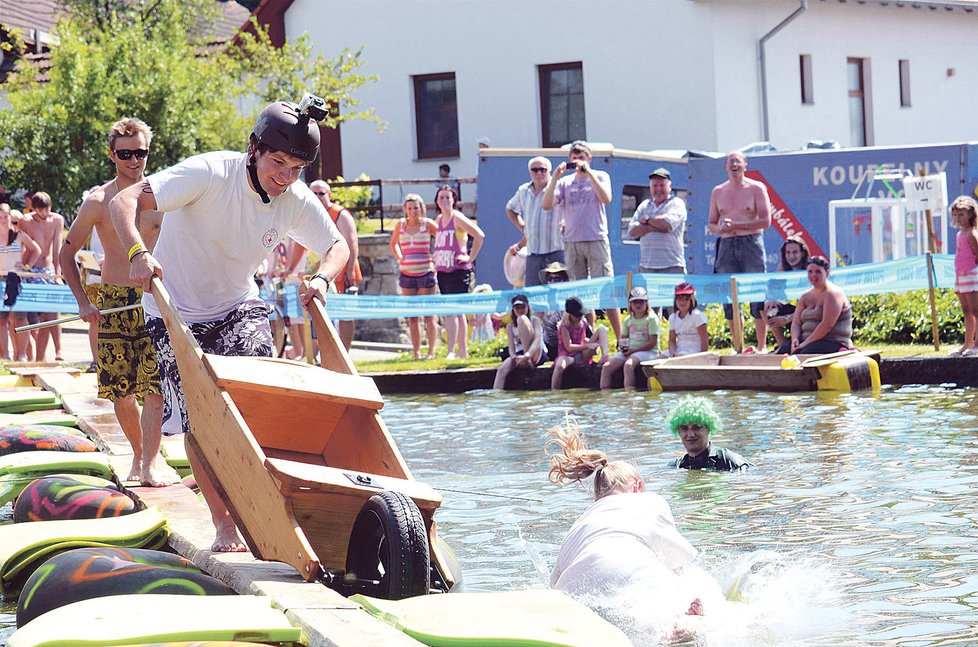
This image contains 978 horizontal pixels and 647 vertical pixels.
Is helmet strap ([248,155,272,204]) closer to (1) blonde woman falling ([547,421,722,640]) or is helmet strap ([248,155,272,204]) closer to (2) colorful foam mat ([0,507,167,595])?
(2) colorful foam mat ([0,507,167,595])

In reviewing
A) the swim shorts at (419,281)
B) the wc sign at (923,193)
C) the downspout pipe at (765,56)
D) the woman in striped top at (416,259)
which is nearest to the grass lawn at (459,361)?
the woman in striped top at (416,259)

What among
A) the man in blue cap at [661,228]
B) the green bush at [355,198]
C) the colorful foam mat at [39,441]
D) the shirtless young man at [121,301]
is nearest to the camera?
the shirtless young man at [121,301]

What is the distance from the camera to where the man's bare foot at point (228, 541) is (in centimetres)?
650

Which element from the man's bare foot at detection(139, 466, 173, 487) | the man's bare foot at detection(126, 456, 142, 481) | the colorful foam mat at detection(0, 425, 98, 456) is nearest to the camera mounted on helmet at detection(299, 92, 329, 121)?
the man's bare foot at detection(139, 466, 173, 487)

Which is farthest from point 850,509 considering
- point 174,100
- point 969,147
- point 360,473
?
point 174,100

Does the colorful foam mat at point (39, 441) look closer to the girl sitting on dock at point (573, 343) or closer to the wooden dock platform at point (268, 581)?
the wooden dock platform at point (268, 581)

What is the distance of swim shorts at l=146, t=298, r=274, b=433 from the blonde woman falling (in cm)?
173

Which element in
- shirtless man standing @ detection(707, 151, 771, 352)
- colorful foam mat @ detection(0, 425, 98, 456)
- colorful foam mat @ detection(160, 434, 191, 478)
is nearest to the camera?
colorful foam mat @ detection(160, 434, 191, 478)

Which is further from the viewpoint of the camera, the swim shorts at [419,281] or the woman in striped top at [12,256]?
the swim shorts at [419,281]

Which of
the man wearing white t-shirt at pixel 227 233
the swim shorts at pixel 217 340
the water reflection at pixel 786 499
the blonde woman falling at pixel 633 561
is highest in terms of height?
the man wearing white t-shirt at pixel 227 233

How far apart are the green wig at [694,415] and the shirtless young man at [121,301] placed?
3.50m

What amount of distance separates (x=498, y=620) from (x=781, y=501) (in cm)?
402

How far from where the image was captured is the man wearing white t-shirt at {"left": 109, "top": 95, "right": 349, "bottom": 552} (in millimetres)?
6430

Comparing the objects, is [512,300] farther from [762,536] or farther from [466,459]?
[762,536]
